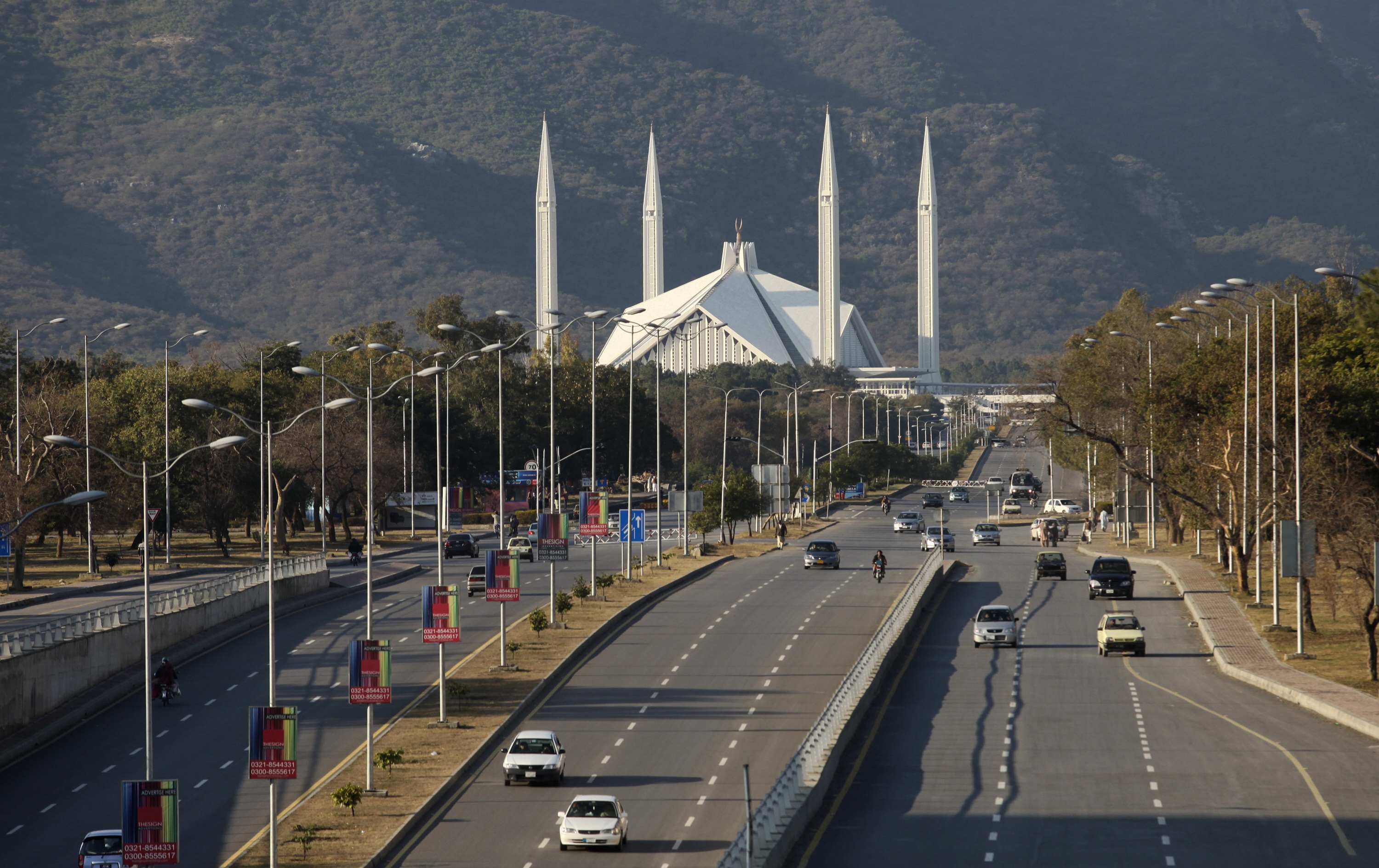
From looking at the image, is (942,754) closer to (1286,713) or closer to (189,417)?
(1286,713)

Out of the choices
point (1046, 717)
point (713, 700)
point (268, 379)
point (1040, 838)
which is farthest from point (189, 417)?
point (1040, 838)

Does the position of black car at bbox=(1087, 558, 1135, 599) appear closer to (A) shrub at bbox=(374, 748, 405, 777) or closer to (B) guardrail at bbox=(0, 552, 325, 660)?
(B) guardrail at bbox=(0, 552, 325, 660)

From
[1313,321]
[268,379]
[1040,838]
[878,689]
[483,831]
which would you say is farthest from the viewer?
[268,379]

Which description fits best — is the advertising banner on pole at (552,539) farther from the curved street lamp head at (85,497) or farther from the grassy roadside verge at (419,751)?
the curved street lamp head at (85,497)

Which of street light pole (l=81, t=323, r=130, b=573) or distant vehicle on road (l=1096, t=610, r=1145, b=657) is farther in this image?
street light pole (l=81, t=323, r=130, b=573)

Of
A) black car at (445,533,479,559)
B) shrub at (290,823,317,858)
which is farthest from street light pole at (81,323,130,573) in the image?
shrub at (290,823,317,858)

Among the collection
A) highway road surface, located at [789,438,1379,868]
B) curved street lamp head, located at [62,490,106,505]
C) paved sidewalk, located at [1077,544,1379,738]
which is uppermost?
curved street lamp head, located at [62,490,106,505]

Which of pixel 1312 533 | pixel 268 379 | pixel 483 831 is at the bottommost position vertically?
pixel 483 831
